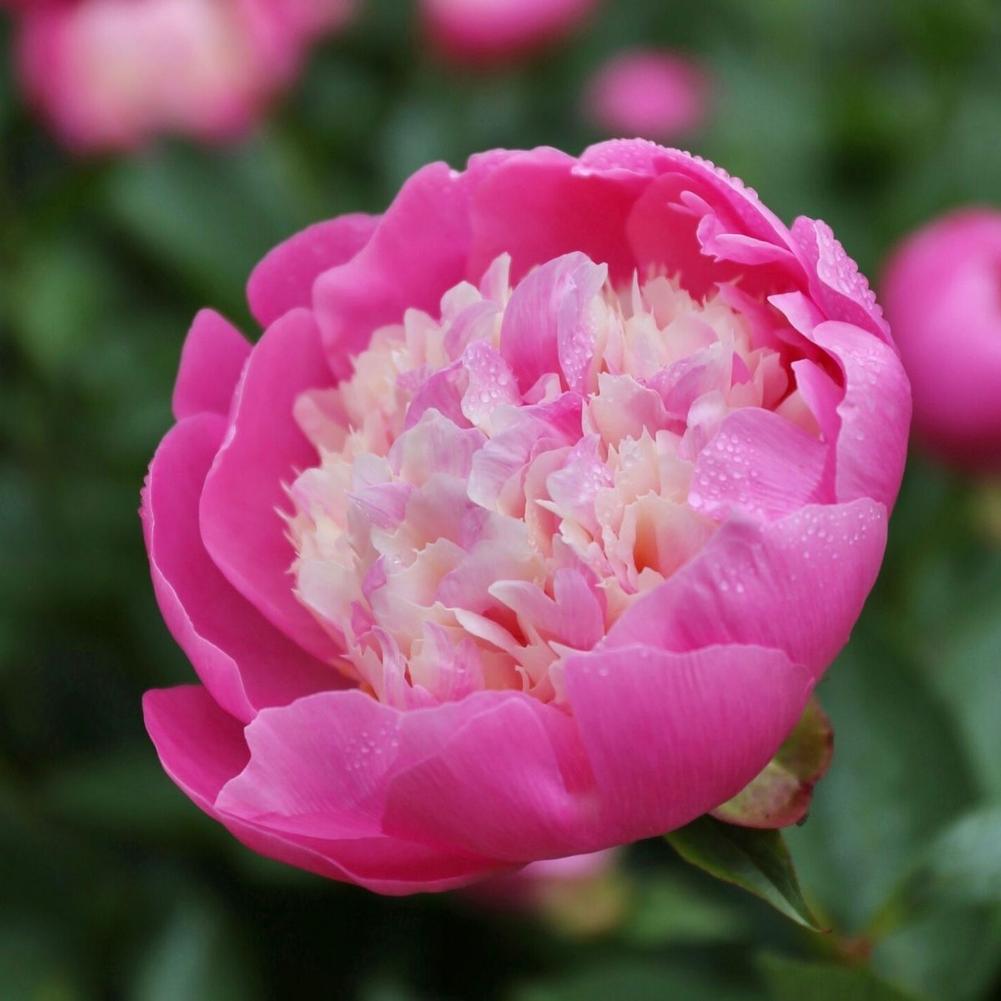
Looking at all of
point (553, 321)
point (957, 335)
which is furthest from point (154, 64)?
point (553, 321)

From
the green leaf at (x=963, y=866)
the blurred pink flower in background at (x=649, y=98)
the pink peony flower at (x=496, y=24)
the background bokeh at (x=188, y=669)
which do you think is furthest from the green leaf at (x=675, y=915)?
the pink peony flower at (x=496, y=24)

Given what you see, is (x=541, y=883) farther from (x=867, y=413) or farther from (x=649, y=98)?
(x=649, y=98)

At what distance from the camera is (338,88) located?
1.52 metres

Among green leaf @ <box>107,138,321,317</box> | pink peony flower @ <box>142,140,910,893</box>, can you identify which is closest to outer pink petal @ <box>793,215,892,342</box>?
pink peony flower @ <box>142,140,910,893</box>

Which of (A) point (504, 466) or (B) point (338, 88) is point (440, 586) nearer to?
(A) point (504, 466)

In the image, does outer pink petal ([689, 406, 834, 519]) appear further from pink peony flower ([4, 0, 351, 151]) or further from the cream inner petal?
pink peony flower ([4, 0, 351, 151])

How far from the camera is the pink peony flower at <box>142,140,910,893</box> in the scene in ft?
1.42

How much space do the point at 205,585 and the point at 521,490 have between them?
0.14m

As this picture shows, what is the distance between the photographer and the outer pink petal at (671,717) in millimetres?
419

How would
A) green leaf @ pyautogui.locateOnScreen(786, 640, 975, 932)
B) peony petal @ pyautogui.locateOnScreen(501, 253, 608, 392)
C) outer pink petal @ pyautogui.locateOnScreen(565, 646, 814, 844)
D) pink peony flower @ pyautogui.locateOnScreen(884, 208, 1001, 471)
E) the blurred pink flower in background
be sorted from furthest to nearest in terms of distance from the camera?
the blurred pink flower in background < pink peony flower @ pyautogui.locateOnScreen(884, 208, 1001, 471) < green leaf @ pyautogui.locateOnScreen(786, 640, 975, 932) < peony petal @ pyautogui.locateOnScreen(501, 253, 608, 392) < outer pink petal @ pyautogui.locateOnScreen(565, 646, 814, 844)

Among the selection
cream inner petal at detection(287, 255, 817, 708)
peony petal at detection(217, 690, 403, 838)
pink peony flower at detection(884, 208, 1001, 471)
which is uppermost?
cream inner petal at detection(287, 255, 817, 708)

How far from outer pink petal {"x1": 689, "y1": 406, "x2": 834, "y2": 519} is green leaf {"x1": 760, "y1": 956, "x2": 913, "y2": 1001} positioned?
8.1 inches

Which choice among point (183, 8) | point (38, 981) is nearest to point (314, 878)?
point (38, 981)

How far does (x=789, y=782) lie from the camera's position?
0.50 m
